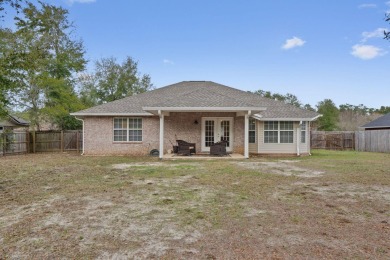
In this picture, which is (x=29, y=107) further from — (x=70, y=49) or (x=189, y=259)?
(x=189, y=259)

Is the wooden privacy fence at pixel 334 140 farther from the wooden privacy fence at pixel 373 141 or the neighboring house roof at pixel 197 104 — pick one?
the neighboring house roof at pixel 197 104

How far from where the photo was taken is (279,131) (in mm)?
17156

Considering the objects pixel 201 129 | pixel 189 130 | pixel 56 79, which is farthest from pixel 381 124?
pixel 56 79

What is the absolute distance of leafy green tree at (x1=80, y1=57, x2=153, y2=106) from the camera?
1316 inches

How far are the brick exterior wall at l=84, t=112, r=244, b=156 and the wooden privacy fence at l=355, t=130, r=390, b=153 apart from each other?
12.7m

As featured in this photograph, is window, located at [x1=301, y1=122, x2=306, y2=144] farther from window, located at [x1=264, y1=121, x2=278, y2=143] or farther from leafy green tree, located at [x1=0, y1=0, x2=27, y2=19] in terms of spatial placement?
leafy green tree, located at [x1=0, y1=0, x2=27, y2=19]

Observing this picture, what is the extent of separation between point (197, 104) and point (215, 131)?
3.27 m

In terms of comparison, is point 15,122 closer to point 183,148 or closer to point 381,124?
point 183,148

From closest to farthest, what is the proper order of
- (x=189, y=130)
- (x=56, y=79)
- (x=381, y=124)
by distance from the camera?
1. (x=189, y=130)
2. (x=56, y=79)
3. (x=381, y=124)

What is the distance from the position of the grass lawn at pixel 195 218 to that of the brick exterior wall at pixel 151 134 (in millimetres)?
8343

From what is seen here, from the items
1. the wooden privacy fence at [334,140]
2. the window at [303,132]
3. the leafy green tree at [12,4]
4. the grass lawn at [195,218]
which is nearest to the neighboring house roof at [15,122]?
the grass lawn at [195,218]

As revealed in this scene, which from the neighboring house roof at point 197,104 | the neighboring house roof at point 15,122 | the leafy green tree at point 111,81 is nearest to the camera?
the neighboring house roof at point 197,104

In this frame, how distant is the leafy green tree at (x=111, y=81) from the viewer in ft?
110

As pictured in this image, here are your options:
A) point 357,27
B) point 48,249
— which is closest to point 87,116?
point 48,249
